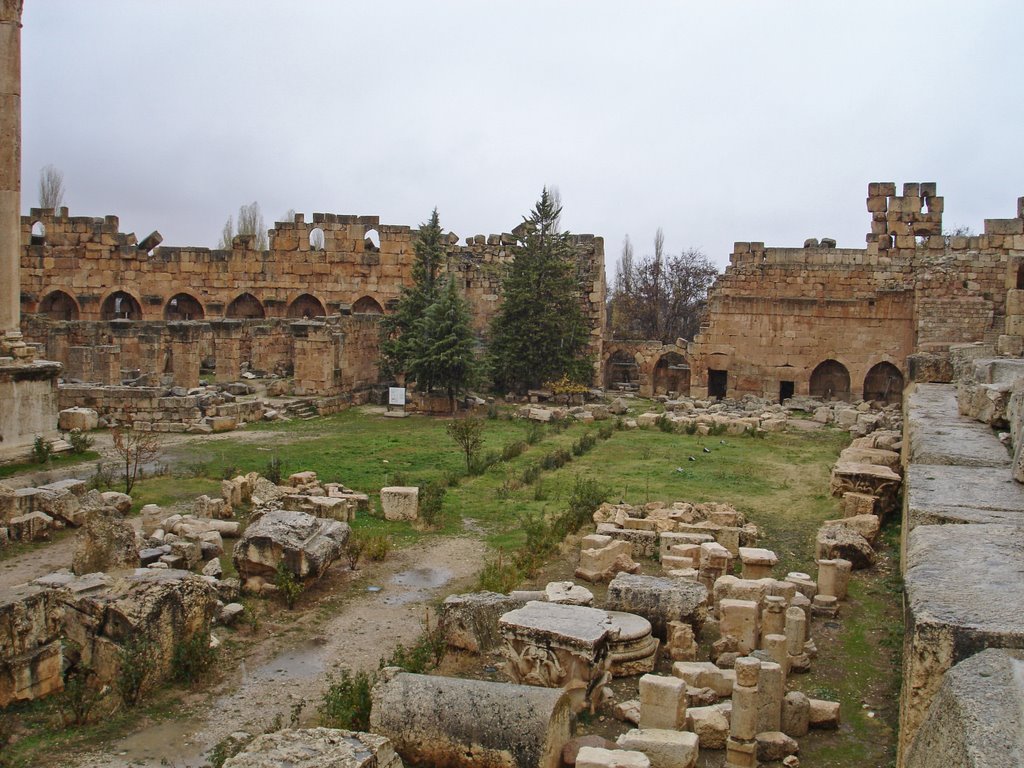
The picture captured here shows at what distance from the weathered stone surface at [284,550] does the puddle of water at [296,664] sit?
1.22 meters

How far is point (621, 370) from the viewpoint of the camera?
101 feet

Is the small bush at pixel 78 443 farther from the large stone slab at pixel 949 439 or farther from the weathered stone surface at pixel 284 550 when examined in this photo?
the large stone slab at pixel 949 439

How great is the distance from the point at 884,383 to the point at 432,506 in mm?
18431

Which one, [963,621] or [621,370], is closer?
[963,621]

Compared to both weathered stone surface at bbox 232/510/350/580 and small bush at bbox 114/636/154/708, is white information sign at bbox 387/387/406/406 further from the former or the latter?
small bush at bbox 114/636/154/708

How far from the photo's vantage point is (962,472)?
25.7 feet

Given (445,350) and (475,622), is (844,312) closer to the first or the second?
(445,350)

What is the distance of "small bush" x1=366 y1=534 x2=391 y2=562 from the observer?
10578 millimetres

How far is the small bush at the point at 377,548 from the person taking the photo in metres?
10.6

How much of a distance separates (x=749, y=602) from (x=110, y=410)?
15604 mm

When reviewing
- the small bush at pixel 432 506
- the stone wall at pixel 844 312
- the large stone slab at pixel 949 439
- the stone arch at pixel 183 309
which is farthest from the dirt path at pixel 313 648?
the stone arch at pixel 183 309

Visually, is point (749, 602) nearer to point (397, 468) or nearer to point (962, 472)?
point (962, 472)

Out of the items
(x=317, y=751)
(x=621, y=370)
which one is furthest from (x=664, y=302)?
(x=317, y=751)

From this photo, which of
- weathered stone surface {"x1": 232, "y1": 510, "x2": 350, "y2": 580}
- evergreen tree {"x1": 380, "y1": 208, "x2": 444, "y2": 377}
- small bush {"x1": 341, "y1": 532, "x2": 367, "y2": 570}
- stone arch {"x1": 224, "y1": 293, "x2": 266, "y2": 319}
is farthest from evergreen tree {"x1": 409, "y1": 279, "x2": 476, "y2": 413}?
weathered stone surface {"x1": 232, "y1": 510, "x2": 350, "y2": 580}
